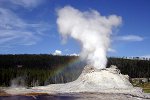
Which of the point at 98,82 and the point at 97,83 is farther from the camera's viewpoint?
the point at 98,82

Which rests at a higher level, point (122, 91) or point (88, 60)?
point (88, 60)

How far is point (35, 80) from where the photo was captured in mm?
145000

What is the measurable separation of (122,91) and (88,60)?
3656cm

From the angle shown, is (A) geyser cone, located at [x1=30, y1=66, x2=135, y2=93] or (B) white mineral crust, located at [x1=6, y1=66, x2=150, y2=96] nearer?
(B) white mineral crust, located at [x1=6, y1=66, x2=150, y2=96]

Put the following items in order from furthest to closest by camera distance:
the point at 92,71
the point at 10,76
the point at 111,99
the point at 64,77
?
the point at 64,77 < the point at 10,76 < the point at 92,71 < the point at 111,99

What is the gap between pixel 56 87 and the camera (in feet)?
289

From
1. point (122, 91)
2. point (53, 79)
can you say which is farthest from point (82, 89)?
point (53, 79)

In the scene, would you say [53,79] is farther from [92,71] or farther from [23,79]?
[92,71]

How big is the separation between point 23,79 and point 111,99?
9249cm

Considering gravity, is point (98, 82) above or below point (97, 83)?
above

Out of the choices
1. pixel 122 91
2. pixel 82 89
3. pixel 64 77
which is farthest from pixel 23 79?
pixel 122 91

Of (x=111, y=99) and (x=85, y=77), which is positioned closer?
(x=111, y=99)

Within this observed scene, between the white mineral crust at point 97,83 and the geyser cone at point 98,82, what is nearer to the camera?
the white mineral crust at point 97,83

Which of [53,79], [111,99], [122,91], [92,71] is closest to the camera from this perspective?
[111,99]
